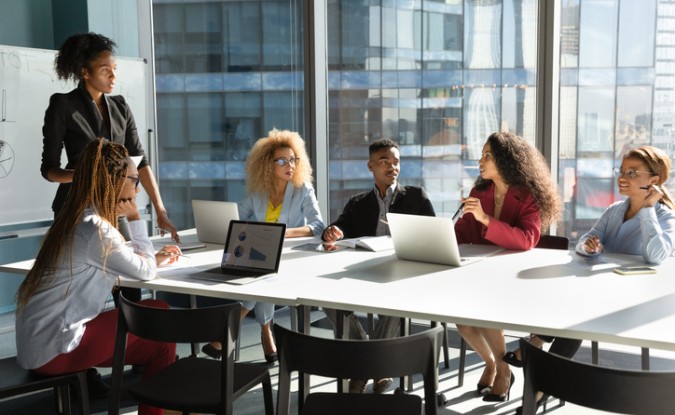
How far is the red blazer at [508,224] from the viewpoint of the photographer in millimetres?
3168

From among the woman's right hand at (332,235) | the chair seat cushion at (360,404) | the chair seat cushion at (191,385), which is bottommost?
the chair seat cushion at (191,385)

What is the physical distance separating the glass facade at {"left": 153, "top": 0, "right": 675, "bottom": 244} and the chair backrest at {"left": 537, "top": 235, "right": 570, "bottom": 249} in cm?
83

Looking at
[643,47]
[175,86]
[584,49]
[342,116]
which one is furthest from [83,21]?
[643,47]

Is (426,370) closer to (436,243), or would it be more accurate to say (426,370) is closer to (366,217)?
(436,243)

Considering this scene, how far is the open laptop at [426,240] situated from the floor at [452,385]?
2.51ft

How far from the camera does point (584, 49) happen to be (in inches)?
165

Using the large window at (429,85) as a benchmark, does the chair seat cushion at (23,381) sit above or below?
below

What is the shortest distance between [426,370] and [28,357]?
54.7 inches

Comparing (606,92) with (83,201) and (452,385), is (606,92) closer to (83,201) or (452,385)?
(452,385)

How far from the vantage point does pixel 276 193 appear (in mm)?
4027

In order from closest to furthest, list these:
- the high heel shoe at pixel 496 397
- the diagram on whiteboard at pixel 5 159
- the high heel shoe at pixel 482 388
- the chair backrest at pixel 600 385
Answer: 1. the chair backrest at pixel 600 385
2. the high heel shoe at pixel 496 397
3. the high heel shoe at pixel 482 388
4. the diagram on whiteboard at pixel 5 159

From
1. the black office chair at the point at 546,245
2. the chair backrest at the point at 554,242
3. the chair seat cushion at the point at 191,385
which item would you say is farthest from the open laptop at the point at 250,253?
the chair backrest at the point at 554,242

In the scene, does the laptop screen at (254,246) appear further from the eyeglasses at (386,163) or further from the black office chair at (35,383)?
the eyeglasses at (386,163)

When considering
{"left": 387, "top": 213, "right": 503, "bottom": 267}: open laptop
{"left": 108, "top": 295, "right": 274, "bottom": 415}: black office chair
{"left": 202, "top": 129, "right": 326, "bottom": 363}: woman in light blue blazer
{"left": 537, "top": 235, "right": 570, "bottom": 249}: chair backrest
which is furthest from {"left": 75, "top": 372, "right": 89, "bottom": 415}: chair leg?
{"left": 537, "top": 235, "right": 570, "bottom": 249}: chair backrest
